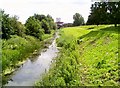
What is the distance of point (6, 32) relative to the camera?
4031 cm

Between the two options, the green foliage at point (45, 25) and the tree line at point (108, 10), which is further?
the green foliage at point (45, 25)

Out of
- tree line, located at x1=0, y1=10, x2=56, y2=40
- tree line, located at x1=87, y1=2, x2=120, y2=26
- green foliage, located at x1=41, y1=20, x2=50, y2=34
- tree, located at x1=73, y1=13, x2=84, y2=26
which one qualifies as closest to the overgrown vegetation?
tree line, located at x1=0, y1=10, x2=56, y2=40

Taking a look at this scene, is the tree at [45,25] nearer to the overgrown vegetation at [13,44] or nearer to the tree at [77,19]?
the overgrown vegetation at [13,44]

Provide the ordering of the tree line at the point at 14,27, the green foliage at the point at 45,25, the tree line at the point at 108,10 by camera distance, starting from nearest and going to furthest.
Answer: the tree line at the point at 14,27 < the tree line at the point at 108,10 < the green foliage at the point at 45,25

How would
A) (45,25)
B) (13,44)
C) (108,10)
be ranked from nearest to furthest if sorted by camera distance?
1. (13,44)
2. (108,10)
3. (45,25)

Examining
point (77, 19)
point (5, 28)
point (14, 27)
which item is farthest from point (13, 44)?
point (77, 19)

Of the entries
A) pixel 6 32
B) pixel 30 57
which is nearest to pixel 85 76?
pixel 30 57

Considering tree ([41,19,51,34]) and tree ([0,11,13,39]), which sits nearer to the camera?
tree ([0,11,13,39])

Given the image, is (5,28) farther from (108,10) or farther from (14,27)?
(108,10)

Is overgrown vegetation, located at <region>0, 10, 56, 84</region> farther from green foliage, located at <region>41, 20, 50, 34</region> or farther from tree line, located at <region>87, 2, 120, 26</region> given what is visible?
green foliage, located at <region>41, 20, 50, 34</region>

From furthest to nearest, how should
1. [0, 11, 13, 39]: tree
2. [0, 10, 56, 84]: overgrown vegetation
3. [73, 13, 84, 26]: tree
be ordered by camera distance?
[73, 13, 84, 26]: tree → [0, 11, 13, 39]: tree → [0, 10, 56, 84]: overgrown vegetation

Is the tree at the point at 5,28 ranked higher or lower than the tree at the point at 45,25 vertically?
higher

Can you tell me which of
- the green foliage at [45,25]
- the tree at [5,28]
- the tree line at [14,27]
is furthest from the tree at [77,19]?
the tree at [5,28]

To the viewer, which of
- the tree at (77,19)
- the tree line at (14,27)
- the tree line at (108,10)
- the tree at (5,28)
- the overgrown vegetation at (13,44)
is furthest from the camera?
the tree at (77,19)
